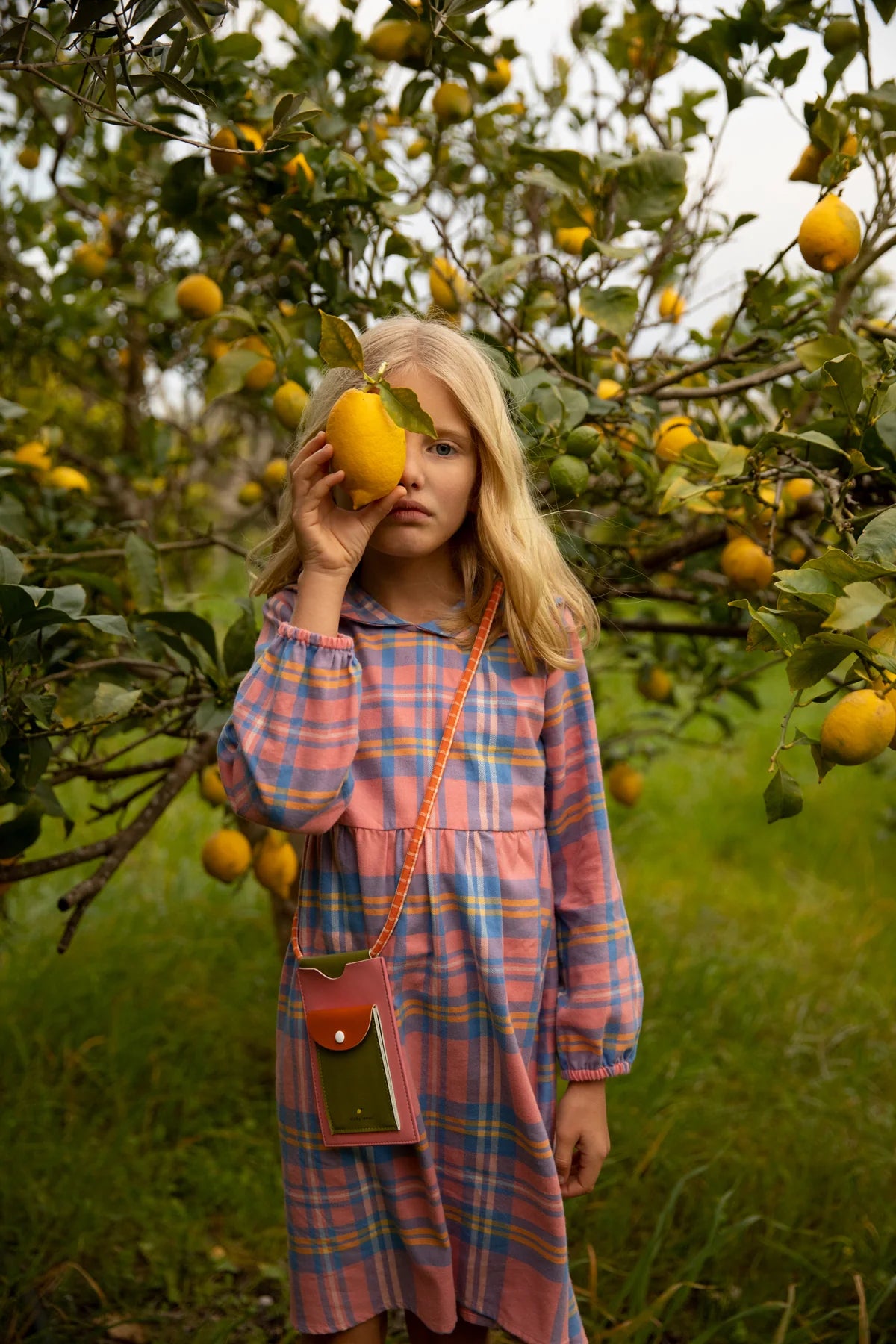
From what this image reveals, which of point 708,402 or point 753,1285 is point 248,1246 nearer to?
point 753,1285

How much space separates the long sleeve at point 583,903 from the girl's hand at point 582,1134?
3cm

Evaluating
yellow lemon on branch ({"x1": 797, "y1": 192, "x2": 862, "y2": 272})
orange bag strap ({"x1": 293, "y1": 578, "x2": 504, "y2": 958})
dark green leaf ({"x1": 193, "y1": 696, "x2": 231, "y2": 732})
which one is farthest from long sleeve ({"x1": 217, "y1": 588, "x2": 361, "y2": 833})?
yellow lemon on branch ({"x1": 797, "y1": 192, "x2": 862, "y2": 272})

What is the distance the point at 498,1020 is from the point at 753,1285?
3.14 feet

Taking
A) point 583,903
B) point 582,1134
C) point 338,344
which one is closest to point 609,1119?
point 582,1134

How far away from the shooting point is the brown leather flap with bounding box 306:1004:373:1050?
1126mm

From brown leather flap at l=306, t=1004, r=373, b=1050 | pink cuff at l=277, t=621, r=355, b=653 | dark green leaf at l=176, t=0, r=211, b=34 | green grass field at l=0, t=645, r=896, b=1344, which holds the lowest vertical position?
green grass field at l=0, t=645, r=896, b=1344

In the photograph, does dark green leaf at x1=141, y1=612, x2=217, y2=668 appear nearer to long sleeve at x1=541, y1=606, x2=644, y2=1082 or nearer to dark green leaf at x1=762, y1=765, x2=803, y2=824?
long sleeve at x1=541, y1=606, x2=644, y2=1082

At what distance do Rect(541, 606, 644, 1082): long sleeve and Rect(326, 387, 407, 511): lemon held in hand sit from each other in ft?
1.04

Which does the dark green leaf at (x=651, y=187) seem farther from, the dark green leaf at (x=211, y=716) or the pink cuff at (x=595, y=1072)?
the pink cuff at (x=595, y=1072)

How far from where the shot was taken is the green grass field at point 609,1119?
5.72 feet

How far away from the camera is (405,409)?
0.97 metres

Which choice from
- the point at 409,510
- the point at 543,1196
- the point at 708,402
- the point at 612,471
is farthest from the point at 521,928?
the point at 708,402

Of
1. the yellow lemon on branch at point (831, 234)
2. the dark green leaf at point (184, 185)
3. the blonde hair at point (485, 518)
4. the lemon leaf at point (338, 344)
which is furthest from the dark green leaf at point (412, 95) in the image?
the lemon leaf at point (338, 344)

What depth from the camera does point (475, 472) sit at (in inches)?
48.1
